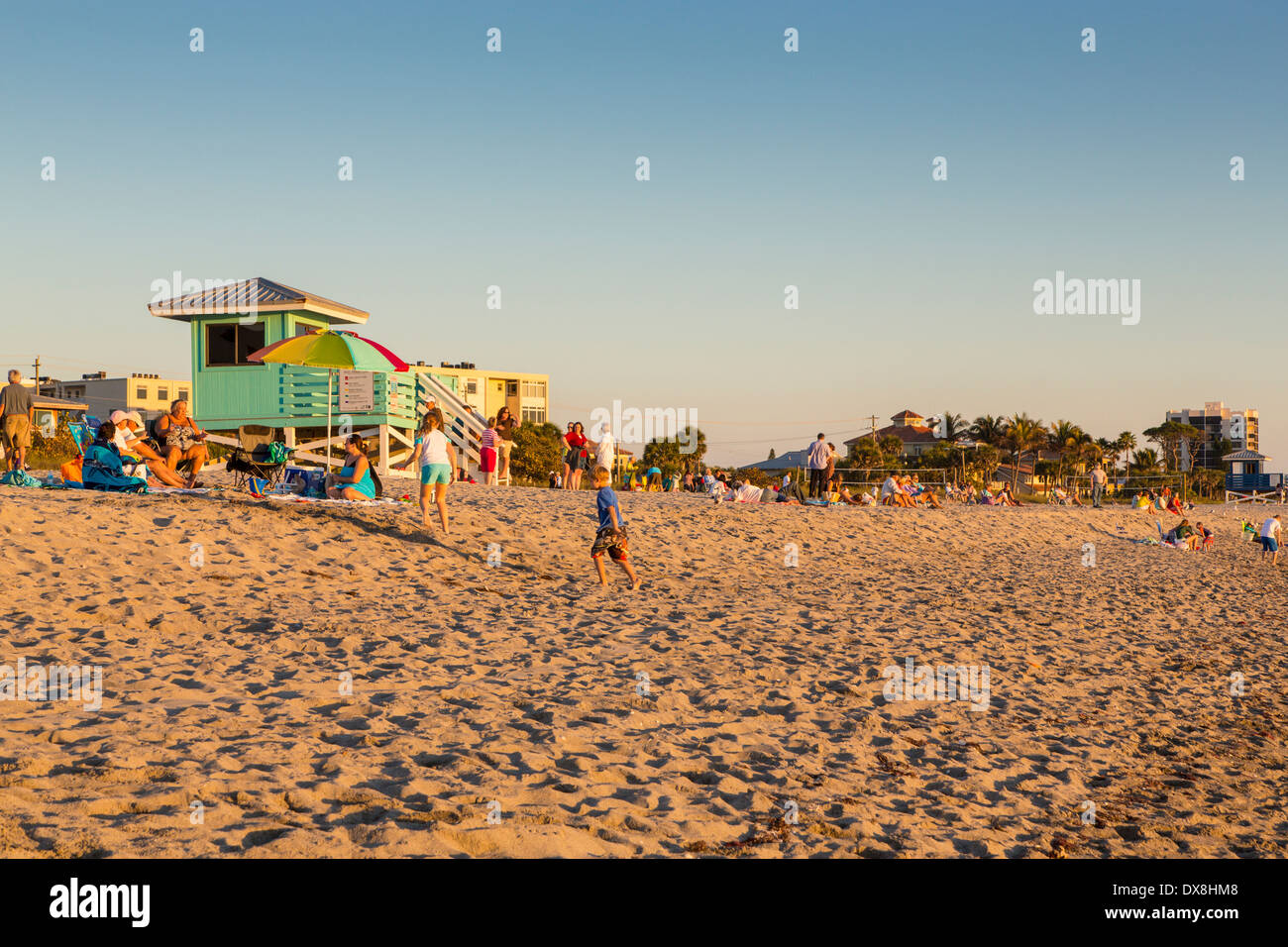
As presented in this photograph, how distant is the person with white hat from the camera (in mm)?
12180

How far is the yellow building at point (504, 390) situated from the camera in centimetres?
8556

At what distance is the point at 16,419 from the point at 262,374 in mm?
7678

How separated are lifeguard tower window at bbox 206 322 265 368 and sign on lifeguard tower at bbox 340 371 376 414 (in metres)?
2.59

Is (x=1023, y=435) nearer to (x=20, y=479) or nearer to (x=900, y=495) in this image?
(x=900, y=495)

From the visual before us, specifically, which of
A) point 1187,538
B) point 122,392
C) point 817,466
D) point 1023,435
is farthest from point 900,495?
point 122,392

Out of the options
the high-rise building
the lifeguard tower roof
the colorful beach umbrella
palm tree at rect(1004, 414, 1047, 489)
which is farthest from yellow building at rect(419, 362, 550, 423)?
the high-rise building

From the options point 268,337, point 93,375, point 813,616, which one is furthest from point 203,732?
point 93,375

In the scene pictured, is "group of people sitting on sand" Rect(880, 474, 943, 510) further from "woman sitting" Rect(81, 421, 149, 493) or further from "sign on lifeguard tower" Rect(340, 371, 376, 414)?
"woman sitting" Rect(81, 421, 149, 493)

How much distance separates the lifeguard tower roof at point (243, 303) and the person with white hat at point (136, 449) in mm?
9433

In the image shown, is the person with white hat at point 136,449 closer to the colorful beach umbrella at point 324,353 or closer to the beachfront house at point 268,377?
the colorful beach umbrella at point 324,353

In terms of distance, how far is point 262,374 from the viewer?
21656mm
